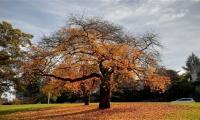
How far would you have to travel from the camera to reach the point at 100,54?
33188 millimetres

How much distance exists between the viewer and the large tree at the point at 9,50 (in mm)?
50469

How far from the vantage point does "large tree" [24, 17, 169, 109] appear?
3338 cm

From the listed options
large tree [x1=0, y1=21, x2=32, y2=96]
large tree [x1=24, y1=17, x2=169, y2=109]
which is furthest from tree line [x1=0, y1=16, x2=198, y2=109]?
large tree [x1=0, y1=21, x2=32, y2=96]

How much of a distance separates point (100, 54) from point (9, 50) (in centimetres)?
2190

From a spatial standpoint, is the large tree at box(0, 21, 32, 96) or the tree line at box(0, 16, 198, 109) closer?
the tree line at box(0, 16, 198, 109)

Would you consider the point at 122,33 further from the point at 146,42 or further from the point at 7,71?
the point at 7,71

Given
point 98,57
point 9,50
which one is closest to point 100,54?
point 98,57

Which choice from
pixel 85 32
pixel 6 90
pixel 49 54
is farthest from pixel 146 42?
pixel 6 90

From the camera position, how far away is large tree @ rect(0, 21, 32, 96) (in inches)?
1987

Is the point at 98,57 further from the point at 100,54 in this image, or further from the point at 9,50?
the point at 9,50

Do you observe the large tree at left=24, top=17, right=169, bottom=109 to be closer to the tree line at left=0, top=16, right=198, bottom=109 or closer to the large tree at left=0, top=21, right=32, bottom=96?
the tree line at left=0, top=16, right=198, bottom=109

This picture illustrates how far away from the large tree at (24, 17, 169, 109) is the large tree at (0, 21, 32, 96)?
15.6m

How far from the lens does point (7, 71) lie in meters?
51.0

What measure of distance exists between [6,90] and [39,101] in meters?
36.2
